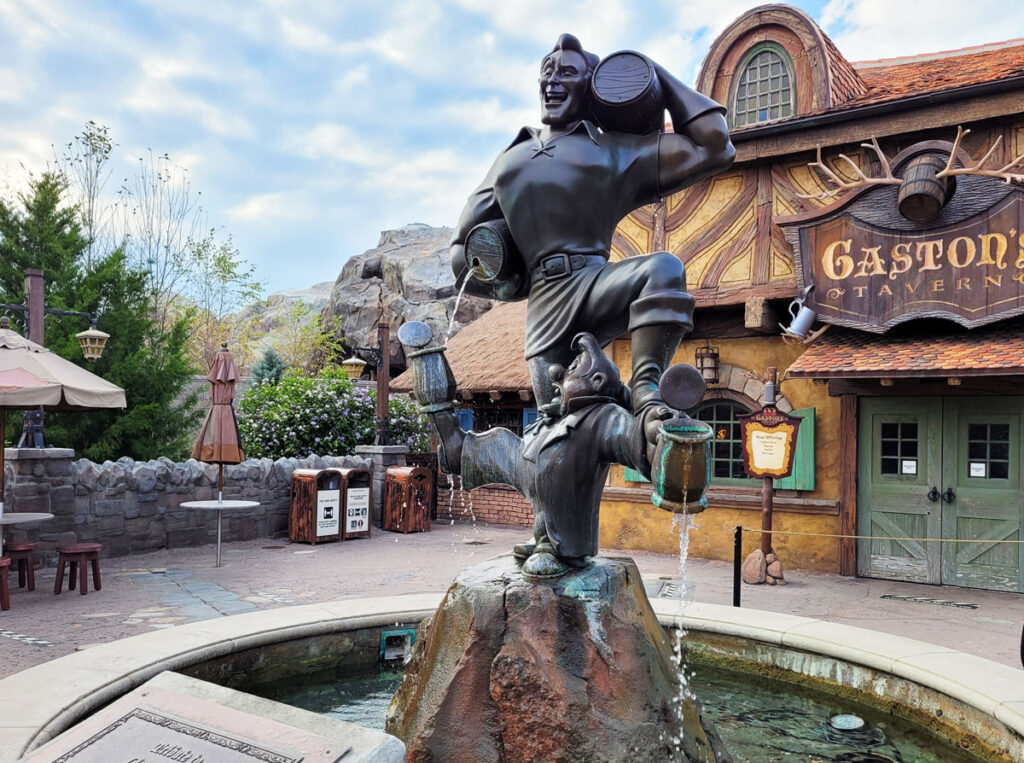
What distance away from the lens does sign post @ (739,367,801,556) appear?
829cm

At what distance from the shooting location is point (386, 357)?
13312mm

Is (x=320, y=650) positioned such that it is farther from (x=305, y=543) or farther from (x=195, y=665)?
(x=305, y=543)

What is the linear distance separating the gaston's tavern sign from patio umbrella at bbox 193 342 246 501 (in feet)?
22.2

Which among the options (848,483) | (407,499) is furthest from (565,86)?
(407,499)

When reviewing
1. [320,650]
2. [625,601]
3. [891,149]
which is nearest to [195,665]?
[320,650]

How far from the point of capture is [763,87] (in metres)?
9.94

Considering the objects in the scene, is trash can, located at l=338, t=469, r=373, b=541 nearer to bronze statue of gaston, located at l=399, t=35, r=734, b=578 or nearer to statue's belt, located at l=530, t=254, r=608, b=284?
bronze statue of gaston, located at l=399, t=35, r=734, b=578

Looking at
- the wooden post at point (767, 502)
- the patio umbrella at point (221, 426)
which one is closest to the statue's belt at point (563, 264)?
the wooden post at point (767, 502)

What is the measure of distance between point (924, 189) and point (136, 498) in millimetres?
9544

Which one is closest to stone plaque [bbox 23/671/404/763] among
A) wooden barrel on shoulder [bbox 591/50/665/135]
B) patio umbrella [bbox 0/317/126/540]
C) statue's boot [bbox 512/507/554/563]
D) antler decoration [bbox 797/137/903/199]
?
statue's boot [bbox 512/507/554/563]

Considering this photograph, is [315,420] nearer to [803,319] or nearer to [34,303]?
[34,303]

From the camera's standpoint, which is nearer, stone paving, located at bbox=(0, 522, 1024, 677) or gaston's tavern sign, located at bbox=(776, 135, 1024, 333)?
stone paving, located at bbox=(0, 522, 1024, 677)

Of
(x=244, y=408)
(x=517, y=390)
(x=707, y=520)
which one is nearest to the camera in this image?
(x=707, y=520)

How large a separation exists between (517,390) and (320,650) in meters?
8.74
